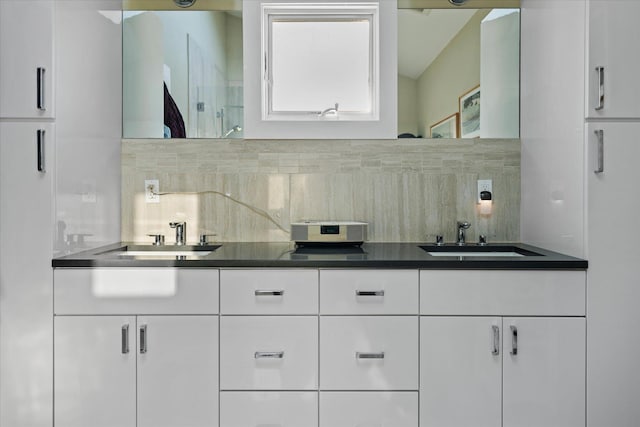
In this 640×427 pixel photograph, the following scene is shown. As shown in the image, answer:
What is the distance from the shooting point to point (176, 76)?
2367mm

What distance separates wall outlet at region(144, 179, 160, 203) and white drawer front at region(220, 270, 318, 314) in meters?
0.85

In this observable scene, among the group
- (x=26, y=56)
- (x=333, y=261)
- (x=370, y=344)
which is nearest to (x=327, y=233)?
(x=333, y=261)

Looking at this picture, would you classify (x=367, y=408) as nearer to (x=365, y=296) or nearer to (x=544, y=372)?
(x=365, y=296)

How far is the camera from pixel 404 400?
1753mm

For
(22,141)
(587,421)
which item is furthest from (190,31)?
(587,421)

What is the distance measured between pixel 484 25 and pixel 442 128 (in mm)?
575

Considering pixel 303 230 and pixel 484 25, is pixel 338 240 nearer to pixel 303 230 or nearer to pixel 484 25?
pixel 303 230

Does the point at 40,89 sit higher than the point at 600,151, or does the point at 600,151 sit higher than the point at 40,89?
the point at 40,89

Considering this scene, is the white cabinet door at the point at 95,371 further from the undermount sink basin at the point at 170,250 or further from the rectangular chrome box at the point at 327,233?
the rectangular chrome box at the point at 327,233

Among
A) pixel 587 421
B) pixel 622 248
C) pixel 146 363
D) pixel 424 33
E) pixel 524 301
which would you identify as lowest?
pixel 587 421

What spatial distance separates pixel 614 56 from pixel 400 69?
94 centimetres

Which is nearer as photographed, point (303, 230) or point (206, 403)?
point (206, 403)

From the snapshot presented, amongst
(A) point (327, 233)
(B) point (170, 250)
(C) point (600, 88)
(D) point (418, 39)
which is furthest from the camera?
(D) point (418, 39)

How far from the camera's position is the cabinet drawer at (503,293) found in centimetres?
172
